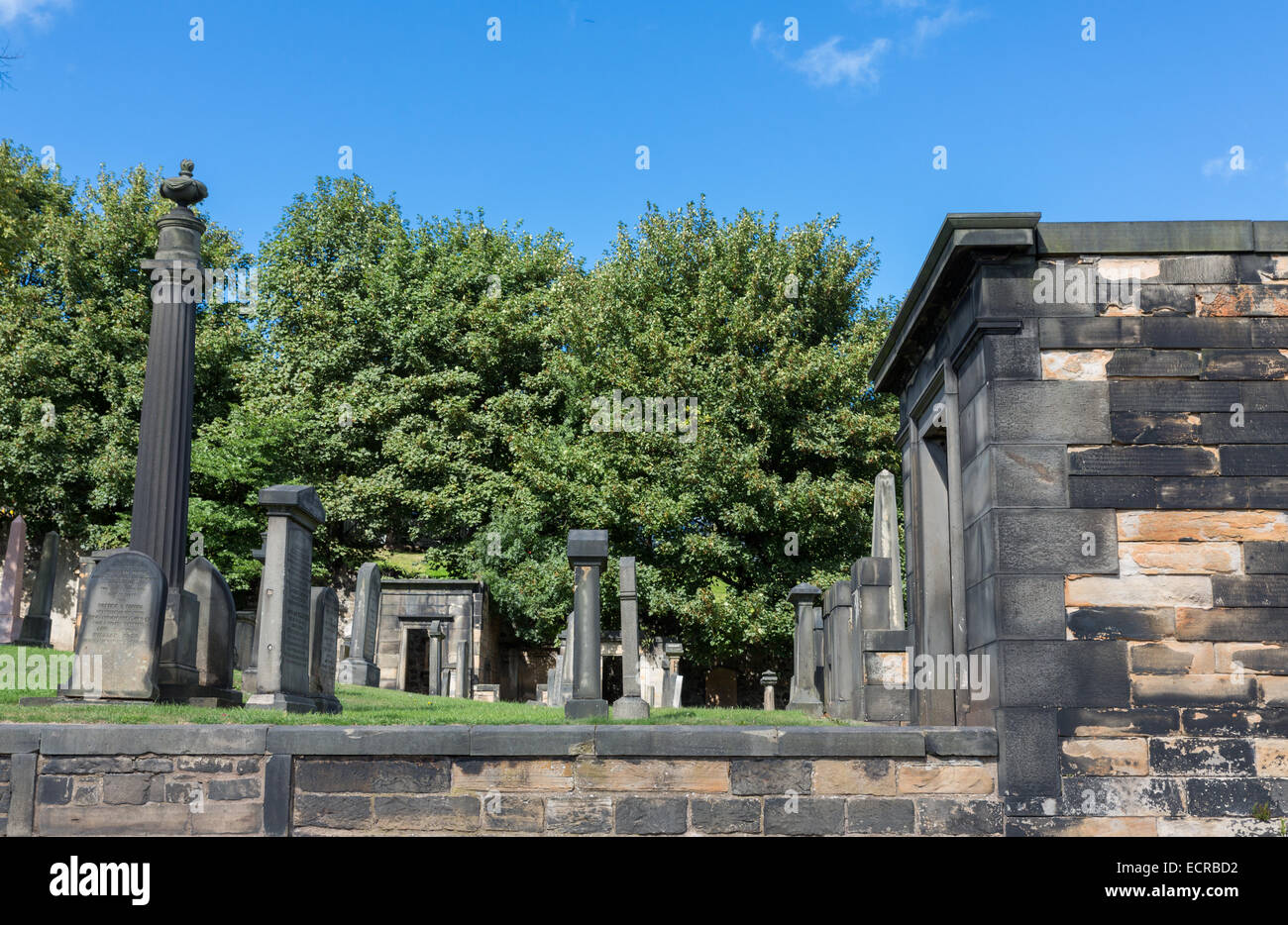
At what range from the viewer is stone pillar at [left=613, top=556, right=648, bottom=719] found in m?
12.7

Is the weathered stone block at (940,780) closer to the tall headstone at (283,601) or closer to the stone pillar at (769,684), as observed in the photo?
the tall headstone at (283,601)

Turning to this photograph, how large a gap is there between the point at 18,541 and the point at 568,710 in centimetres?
1506

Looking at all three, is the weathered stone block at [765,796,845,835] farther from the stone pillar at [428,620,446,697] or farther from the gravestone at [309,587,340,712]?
the stone pillar at [428,620,446,697]

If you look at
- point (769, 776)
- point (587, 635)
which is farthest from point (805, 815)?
point (587, 635)

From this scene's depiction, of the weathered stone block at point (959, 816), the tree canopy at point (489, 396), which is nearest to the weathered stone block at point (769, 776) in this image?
the weathered stone block at point (959, 816)

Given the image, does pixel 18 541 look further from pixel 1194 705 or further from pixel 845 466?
pixel 1194 705

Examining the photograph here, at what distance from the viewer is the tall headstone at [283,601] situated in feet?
33.7

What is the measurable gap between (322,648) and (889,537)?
7.31 metres

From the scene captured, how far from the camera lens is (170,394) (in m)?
12.0

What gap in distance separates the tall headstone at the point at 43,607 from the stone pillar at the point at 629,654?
12.5m

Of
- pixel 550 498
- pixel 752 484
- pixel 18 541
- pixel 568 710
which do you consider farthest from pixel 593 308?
pixel 568 710

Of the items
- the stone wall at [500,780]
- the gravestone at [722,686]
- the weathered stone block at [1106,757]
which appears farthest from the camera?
the gravestone at [722,686]

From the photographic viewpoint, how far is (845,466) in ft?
85.6

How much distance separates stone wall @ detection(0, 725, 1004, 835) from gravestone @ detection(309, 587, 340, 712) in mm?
5071
